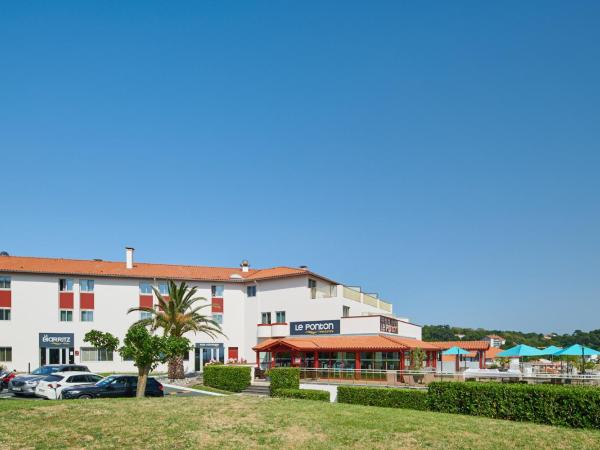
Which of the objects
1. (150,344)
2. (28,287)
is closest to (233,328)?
(28,287)

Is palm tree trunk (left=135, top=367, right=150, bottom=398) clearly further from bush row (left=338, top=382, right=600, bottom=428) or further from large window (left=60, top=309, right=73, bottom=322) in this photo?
large window (left=60, top=309, right=73, bottom=322)

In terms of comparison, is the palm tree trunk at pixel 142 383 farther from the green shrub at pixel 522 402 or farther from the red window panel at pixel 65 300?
the red window panel at pixel 65 300

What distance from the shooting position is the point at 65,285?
2183 inches

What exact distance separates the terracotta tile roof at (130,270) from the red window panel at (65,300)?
1.83m

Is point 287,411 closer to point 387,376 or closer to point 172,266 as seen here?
point 387,376

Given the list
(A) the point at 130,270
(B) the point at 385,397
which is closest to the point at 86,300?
(A) the point at 130,270

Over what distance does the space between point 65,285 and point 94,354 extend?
6.50 metres

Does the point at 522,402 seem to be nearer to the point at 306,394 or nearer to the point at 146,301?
the point at 306,394

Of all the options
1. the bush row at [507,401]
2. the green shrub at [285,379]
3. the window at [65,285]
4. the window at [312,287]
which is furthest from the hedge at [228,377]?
the window at [65,285]

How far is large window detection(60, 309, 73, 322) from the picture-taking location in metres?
54.9

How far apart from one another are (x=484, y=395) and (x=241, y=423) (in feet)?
33.3

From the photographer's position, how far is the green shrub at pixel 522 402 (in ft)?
76.5

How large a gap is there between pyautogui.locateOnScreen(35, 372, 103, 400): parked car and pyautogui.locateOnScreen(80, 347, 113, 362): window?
2416cm

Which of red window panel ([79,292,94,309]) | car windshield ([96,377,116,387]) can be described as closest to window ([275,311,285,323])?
red window panel ([79,292,94,309])
